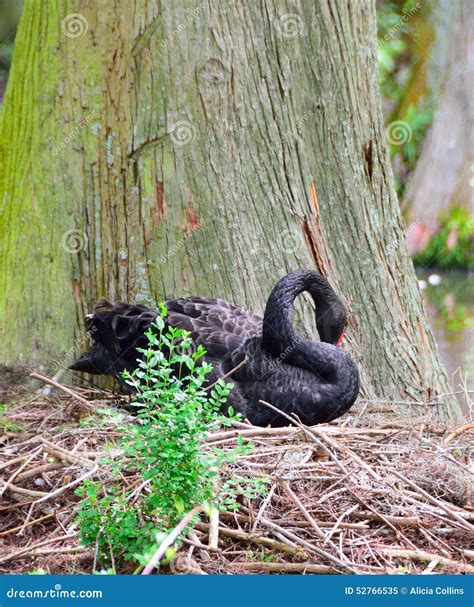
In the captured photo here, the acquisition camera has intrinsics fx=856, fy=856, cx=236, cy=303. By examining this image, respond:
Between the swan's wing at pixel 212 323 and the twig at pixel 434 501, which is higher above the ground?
the swan's wing at pixel 212 323

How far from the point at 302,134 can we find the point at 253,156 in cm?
32

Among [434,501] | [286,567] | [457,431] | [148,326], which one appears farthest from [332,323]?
[286,567]

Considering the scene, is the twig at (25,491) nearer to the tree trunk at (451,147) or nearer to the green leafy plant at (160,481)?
the green leafy plant at (160,481)

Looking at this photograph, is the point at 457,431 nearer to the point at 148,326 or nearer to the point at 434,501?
the point at 434,501

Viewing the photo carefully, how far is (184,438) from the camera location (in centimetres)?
274

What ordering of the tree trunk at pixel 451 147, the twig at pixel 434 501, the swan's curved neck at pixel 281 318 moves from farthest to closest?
1. the tree trunk at pixel 451 147
2. the swan's curved neck at pixel 281 318
3. the twig at pixel 434 501

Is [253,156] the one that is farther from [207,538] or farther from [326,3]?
[207,538]

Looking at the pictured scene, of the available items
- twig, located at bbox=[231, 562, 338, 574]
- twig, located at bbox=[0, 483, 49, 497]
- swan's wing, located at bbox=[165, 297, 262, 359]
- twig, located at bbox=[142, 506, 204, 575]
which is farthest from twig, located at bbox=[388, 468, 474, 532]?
twig, located at bbox=[0, 483, 49, 497]

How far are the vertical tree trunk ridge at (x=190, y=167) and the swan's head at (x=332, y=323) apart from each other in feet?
0.82

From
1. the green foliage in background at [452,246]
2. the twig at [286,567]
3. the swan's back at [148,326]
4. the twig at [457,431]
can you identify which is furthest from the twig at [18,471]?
the green foliage in background at [452,246]

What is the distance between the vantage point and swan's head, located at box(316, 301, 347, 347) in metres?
4.39

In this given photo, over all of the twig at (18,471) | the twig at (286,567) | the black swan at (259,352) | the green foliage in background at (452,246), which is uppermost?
the green foliage in background at (452,246)

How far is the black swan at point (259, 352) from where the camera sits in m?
4.00

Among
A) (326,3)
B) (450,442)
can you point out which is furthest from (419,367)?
(326,3)
